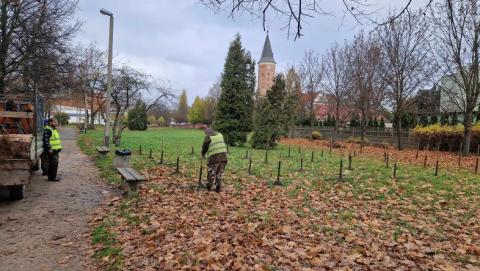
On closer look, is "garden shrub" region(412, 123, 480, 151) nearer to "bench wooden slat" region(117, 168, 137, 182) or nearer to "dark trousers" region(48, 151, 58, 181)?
"bench wooden slat" region(117, 168, 137, 182)

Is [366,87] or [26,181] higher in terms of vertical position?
[366,87]

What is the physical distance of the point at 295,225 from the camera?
6578 millimetres

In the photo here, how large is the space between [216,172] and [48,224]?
155 inches

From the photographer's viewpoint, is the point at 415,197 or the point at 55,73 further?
the point at 55,73

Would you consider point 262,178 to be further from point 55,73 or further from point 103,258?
point 55,73

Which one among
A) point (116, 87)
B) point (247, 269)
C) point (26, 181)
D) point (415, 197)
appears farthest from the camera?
point (116, 87)

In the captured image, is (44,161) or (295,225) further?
(44,161)

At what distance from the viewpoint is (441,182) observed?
10.7m

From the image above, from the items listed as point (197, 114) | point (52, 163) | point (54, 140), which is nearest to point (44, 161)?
point (52, 163)

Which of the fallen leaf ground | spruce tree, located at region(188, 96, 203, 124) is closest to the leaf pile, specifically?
the fallen leaf ground

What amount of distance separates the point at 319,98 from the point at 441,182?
39.0 m

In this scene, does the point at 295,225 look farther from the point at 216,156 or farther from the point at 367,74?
the point at 367,74

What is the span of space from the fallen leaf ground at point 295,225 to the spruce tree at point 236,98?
15.3 metres

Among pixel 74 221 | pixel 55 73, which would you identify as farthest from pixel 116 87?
pixel 74 221
